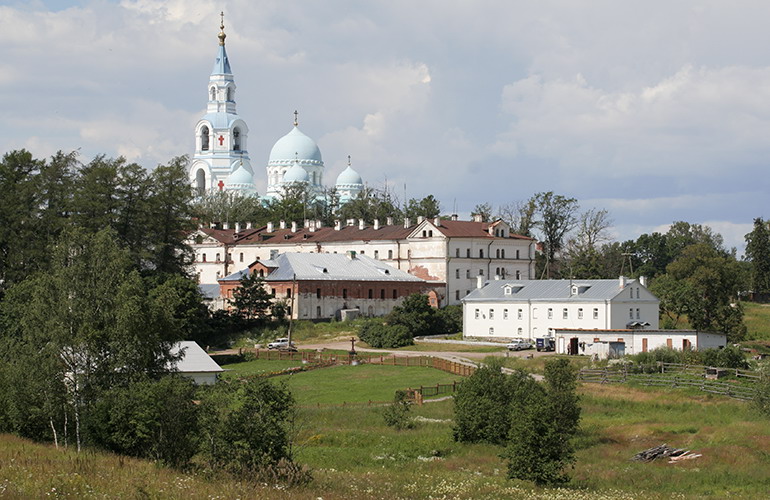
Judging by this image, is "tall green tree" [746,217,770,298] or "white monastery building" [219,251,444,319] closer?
"white monastery building" [219,251,444,319]

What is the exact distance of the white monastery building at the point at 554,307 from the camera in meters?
70.1

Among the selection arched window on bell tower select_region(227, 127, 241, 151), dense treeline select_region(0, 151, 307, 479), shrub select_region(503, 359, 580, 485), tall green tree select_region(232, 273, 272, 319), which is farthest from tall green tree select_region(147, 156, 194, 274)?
arched window on bell tower select_region(227, 127, 241, 151)

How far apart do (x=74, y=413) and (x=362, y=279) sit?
184ft

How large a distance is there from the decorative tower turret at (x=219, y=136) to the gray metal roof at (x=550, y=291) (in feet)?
253

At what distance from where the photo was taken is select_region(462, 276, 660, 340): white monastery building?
7006cm

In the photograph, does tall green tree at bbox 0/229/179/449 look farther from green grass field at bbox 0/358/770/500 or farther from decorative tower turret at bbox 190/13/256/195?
decorative tower turret at bbox 190/13/256/195

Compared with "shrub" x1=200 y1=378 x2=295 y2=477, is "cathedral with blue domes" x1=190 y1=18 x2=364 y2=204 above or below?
above

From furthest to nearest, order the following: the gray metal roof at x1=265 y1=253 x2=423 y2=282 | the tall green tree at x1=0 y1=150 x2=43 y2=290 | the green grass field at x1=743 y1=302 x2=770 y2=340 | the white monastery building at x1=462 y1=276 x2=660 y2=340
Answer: the gray metal roof at x1=265 y1=253 x2=423 y2=282, the green grass field at x1=743 y1=302 x2=770 y2=340, the white monastery building at x1=462 y1=276 x2=660 y2=340, the tall green tree at x1=0 y1=150 x2=43 y2=290

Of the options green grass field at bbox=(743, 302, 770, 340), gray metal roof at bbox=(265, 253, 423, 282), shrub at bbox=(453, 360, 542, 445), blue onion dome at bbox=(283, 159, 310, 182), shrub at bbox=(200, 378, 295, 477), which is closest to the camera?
shrub at bbox=(200, 378, 295, 477)

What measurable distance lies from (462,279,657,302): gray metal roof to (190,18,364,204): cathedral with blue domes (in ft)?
230

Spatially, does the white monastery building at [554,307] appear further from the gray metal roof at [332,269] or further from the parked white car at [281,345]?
the parked white car at [281,345]

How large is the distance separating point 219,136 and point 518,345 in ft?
298

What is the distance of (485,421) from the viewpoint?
129 ft

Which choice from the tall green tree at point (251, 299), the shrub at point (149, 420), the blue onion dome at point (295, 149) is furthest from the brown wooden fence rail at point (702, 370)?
the blue onion dome at point (295, 149)
